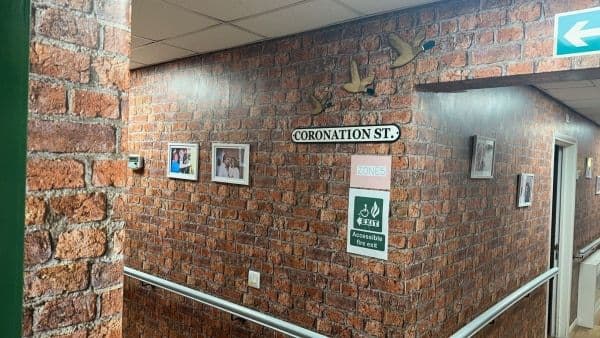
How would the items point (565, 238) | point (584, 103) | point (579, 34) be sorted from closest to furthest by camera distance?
point (579, 34) → point (584, 103) → point (565, 238)

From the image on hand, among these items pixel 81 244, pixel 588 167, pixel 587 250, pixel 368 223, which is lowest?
pixel 587 250

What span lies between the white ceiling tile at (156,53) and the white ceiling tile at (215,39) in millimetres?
129

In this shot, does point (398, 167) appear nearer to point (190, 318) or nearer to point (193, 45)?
point (193, 45)

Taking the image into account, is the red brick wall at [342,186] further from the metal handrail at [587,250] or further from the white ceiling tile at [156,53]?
the metal handrail at [587,250]

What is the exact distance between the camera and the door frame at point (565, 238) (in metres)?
5.09

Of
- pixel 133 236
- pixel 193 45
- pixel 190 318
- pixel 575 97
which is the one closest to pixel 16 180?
pixel 193 45

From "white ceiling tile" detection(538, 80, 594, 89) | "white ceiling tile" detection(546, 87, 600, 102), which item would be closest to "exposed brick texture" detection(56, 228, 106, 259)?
"white ceiling tile" detection(538, 80, 594, 89)

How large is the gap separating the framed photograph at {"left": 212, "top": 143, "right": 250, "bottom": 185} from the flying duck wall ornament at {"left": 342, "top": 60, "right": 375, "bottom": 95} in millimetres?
886

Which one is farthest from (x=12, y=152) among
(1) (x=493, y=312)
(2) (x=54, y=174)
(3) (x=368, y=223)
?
(1) (x=493, y=312)

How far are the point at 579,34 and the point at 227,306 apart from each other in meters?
2.48

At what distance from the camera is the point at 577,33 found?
1.71 metres

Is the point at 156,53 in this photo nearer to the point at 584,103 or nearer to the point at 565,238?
the point at 584,103

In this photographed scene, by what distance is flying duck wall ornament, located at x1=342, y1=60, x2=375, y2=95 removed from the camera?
7.74ft

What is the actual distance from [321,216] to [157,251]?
1.75m
